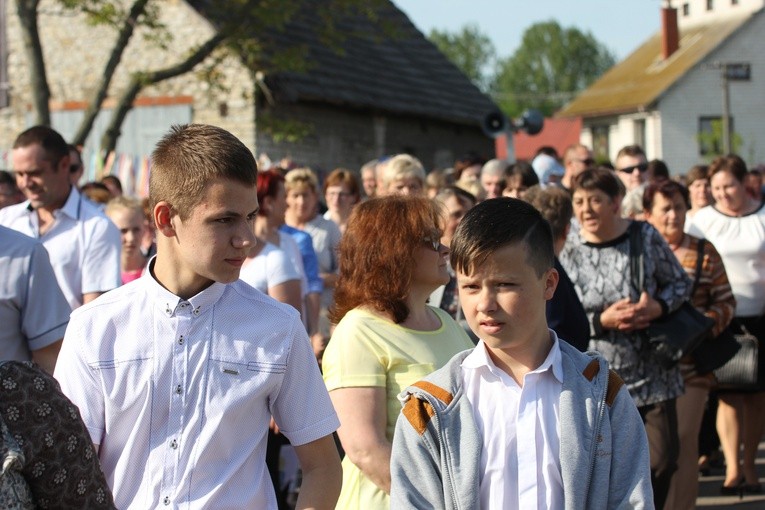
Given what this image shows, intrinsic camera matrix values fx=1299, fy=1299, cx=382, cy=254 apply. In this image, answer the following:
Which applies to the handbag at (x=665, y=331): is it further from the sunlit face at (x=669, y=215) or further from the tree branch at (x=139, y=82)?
the tree branch at (x=139, y=82)

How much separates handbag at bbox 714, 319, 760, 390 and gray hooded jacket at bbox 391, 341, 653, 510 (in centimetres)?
560

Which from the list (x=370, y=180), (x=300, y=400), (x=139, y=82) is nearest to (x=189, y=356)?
(x=300, y=400)

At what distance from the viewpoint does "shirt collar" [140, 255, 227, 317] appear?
10.8 feet

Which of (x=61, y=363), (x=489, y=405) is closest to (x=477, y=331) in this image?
(x=489, y=405)

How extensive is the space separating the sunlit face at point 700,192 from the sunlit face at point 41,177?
657 cm

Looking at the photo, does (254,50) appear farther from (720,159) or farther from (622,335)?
(622,335)

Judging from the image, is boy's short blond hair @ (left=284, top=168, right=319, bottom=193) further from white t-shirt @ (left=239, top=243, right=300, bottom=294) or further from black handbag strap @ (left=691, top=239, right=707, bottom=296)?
black handbag strap @ (left=691, top=239, right=707, bottom=296)

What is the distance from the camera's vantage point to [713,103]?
59094 millimetres

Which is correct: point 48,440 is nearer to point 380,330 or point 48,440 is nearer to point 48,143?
point 380,330

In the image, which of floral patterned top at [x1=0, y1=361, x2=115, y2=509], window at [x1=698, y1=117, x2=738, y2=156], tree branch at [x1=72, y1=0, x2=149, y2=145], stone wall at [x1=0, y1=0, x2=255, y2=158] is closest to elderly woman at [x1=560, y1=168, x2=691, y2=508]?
floral patterned top at [x1=0, y1=361, x2=115, y2=509]

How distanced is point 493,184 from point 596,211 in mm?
3345

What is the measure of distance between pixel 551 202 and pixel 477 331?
3130 millimetres

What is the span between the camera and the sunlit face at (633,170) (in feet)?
41.4

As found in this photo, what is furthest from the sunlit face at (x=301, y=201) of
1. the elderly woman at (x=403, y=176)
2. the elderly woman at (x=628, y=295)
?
the elderly woman at (x=628, y=295)
